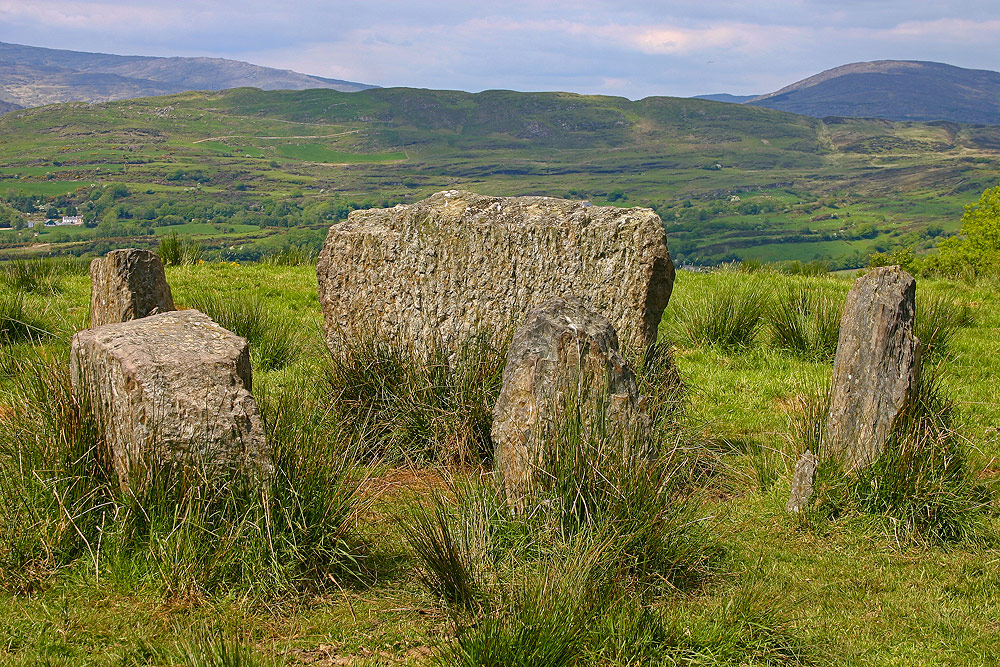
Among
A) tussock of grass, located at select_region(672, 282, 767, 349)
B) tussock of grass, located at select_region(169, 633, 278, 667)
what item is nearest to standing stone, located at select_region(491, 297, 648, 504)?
tussock of grass, located at select_region(169, 633, 278, 667)

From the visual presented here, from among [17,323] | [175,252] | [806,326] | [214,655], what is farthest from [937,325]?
[175,252]

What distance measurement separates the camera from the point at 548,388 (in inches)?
202

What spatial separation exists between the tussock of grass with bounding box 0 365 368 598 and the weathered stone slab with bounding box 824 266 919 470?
349 centimetres

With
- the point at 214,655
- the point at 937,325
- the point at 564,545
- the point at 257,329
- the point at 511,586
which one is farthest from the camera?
the point at 937,325

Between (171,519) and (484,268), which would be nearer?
(171,519)

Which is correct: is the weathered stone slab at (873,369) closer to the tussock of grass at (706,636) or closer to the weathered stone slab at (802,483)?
the weathered stone slab at (802,483)

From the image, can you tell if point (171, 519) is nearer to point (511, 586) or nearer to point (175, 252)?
point (511, 586)

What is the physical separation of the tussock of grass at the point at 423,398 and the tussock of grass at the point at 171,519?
154 cm

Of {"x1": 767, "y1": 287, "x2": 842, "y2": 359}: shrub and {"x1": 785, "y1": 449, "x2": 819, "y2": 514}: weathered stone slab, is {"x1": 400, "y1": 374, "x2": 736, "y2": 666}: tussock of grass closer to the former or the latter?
{"x1": 785, "y1": 449, "x2": 819, "y2": 514}: weathered stone slab

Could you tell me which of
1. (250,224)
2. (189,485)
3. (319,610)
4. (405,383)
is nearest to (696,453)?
(405,383)

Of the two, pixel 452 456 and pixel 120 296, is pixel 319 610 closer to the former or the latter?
pixel 452 456

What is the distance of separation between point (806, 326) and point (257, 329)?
6.81 meters

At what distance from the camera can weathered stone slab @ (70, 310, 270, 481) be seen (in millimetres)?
4602

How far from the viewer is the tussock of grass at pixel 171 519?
4.46 metres
